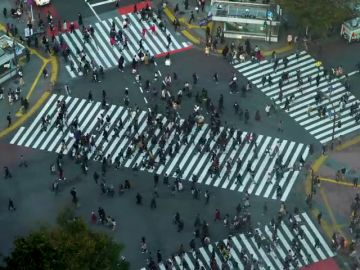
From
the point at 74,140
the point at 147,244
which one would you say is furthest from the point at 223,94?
the point at 147,244

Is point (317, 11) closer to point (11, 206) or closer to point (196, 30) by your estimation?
point (196, 30)

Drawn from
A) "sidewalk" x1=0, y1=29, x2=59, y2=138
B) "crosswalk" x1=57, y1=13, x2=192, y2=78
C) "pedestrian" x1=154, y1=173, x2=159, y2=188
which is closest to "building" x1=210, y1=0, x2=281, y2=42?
"crosswalk" x1=57, y1=13, x2=192, y2=78

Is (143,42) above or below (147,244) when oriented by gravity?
above

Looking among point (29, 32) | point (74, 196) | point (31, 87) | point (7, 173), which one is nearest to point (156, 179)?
point (74, 196)

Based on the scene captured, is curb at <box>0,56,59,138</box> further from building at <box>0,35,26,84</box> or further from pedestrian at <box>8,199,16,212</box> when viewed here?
pedestrian at <box>8,199,16,212</box>

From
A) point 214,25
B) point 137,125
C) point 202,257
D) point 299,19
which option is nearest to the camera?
point 202,257

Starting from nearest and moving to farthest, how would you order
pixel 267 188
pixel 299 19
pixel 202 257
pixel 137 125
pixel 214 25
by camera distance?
1. pixel 202 257
2. pixel 267 188
3. pixel 137 125
4. pixel 299 19
5. pixel 214 25

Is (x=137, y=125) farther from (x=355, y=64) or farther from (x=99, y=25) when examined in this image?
(x=355, y=64)

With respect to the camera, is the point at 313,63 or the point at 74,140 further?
the point at 313,63
